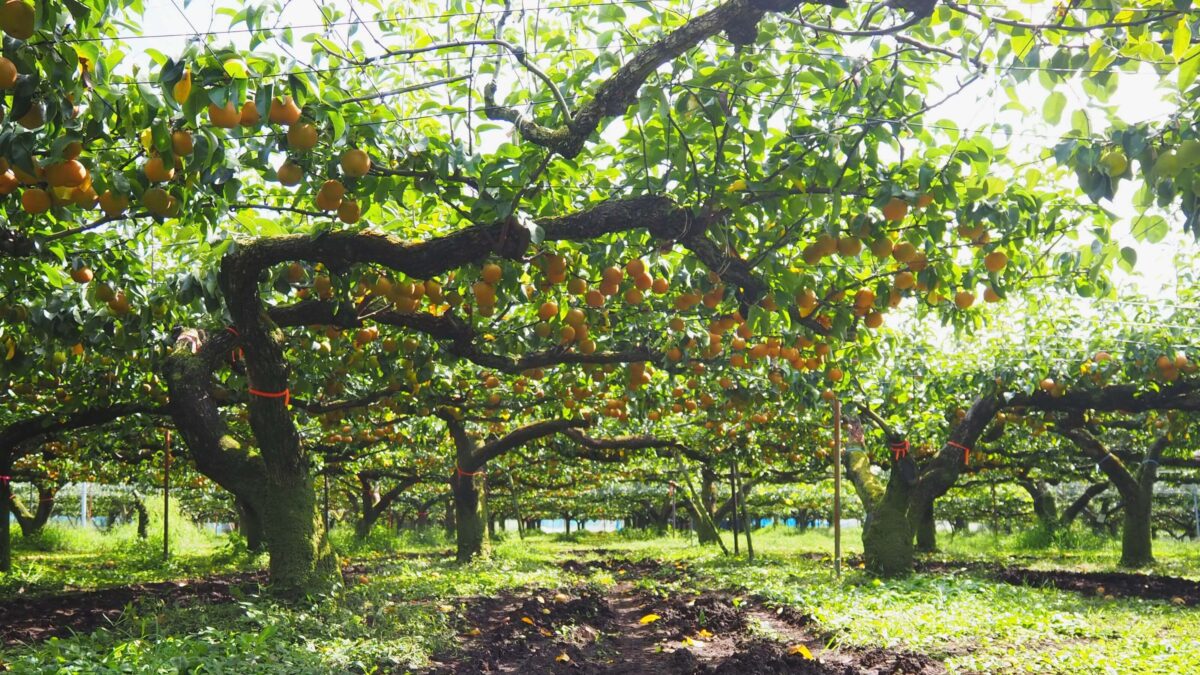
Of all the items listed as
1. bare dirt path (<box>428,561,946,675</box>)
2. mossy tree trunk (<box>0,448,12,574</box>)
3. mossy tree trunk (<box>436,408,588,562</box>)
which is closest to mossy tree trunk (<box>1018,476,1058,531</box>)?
mossy tree trunk (<box>436,408,588,562</box>)

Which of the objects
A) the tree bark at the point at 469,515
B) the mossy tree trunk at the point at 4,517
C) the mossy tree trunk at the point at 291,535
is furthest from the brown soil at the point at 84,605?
the tree bark at the point at 469,515

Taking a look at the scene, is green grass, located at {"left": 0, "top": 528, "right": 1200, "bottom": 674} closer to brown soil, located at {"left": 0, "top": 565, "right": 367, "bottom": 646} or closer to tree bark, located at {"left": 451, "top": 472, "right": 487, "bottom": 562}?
brown soil, located at {"left": 0, "top": 565, "right": 367, "bottom": 646}

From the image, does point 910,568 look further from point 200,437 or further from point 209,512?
point 209,512

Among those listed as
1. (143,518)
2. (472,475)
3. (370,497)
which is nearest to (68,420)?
(472,475)

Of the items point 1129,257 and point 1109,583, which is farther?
point 1109,583

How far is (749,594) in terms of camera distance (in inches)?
356

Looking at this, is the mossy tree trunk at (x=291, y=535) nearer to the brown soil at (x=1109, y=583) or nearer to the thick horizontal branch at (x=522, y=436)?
the thick horizontal branch at (x=522, y=436)

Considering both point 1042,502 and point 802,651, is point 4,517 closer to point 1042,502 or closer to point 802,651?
point 802,651

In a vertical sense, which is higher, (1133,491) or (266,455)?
(266,455)

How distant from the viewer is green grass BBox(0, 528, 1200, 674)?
3.94 m

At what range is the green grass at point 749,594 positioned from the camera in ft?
12.9

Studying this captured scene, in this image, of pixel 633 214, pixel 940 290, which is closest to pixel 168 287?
pixel 633 214

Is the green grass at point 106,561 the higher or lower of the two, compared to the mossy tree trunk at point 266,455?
lower

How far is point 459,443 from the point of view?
43.1ft
